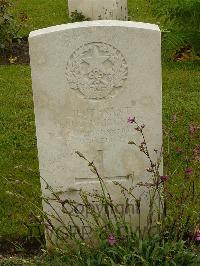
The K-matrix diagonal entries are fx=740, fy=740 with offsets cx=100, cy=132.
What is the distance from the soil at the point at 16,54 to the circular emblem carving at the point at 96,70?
5017 mm

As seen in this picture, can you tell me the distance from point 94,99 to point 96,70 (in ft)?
0.60

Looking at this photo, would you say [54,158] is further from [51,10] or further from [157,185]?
[51,10]

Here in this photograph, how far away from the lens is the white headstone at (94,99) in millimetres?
4352

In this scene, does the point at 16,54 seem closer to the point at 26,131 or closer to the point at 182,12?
the point at 182,12

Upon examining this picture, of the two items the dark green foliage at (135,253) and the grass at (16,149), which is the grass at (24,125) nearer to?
the grass at (16,149)

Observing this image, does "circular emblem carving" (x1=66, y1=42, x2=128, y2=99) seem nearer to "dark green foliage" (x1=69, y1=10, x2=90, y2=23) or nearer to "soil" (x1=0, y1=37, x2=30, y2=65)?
"soil" (x1=0, y1=37, x2=30, y2=65)

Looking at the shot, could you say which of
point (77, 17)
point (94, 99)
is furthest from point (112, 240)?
point (77, 17)

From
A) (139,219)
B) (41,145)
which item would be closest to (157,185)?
(139,219)

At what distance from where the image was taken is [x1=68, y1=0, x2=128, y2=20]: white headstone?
1070 centimetres

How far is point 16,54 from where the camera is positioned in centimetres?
977

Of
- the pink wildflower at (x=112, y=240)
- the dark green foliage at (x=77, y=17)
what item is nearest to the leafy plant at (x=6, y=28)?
the dark green foliage at (x=77, y=17)

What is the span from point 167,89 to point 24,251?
11.2 ft

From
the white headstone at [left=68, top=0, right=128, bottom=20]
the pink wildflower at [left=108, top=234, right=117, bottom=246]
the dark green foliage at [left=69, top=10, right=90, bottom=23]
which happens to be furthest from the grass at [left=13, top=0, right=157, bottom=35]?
the pink wildflower at [left=108, top=234, right=117, bottom=246]

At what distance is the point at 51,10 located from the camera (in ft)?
40.6
